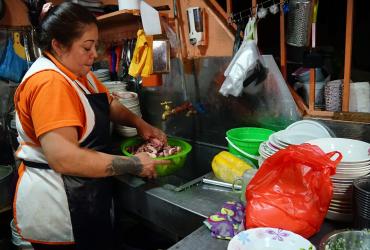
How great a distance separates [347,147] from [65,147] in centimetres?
113

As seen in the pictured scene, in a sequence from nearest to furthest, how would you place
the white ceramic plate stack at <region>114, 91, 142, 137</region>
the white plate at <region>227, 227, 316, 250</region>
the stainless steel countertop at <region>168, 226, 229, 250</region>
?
the white plate at <region>227, 227, 316, 250</region>
the stainless steel countertop at <region>168, 226, 229, 250</region>
the white ceramic plate stack at <region>114, 91, 142, 137</region>

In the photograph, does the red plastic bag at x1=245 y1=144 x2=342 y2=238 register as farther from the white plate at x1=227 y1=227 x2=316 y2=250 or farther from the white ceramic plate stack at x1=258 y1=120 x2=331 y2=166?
the white ceramic plate stack at x1=258 y1=120 x2=331 y2=166

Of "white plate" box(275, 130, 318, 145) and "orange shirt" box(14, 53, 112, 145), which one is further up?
"orange shirt" box(14, 53, 112, 145)

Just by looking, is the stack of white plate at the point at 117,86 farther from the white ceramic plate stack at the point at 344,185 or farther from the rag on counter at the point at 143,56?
the white ceramic plate stack at the point at 344,185

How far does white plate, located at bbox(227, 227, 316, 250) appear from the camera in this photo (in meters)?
0.92

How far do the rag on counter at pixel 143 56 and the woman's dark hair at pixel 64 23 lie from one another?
2.38 feet

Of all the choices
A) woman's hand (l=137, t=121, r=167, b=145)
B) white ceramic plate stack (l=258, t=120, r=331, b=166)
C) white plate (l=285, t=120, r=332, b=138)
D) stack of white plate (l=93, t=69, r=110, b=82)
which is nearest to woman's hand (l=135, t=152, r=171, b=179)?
woman's hand (l=137, t=121, r=167, b=145)

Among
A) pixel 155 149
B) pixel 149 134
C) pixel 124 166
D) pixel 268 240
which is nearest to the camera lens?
pixel 268 240

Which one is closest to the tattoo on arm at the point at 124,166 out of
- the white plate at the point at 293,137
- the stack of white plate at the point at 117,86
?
the white plate at the point at 293,137

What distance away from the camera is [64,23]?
4.15 ft

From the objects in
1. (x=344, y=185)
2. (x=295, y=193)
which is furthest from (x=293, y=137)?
(x=295, y=193)

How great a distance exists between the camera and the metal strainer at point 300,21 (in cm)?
143

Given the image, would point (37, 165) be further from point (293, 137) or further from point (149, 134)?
point (293, 137)

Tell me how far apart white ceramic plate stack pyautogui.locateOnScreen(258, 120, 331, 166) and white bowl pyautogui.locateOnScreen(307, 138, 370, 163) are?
12 centimetres
